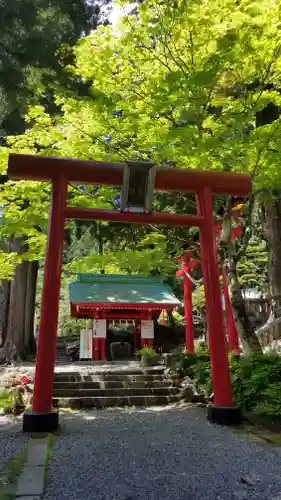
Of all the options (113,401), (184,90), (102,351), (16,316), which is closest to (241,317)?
(113,401)

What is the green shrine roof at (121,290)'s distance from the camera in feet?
54.1

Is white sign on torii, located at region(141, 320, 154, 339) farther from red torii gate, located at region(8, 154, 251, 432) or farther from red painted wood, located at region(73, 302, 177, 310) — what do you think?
red torii gate, located at region(8, 154, 251, 432)

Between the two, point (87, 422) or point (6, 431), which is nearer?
point (6, 431)

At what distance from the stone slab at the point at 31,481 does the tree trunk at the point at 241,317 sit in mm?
4949

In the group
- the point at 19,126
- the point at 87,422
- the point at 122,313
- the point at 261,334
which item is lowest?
the point at 87,422

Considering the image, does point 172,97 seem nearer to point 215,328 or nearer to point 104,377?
point 215,328

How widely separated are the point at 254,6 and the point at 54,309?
18.6 feet

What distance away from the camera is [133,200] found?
6.57 m

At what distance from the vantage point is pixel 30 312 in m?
17.0

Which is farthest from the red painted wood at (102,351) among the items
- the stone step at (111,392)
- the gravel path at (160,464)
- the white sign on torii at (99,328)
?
the gravel path at (160,464)

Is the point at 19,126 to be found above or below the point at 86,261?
above

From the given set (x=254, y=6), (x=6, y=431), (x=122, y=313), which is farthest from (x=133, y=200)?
(x=122, y=313)

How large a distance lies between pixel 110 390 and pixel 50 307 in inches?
160

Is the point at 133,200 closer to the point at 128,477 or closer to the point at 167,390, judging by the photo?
the point at 128,477
